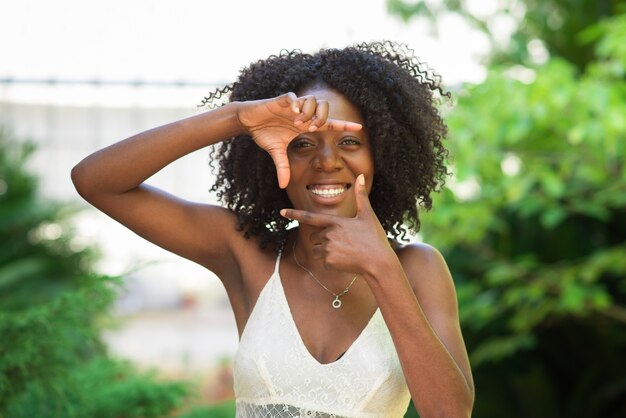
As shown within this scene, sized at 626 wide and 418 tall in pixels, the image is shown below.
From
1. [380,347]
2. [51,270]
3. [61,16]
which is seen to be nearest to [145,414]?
[380,347]

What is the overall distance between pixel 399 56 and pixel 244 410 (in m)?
0.91

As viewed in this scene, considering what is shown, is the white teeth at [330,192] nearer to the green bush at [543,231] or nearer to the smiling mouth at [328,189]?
the smiling mouth at [328,189]

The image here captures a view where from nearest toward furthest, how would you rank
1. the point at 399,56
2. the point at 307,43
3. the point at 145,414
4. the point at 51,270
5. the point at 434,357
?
1. the point at 434,357
2. the point at 399,56
3. the point at 145,414
4. the point at 51,270
5. the point at 307,43

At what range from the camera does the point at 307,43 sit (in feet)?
19.0

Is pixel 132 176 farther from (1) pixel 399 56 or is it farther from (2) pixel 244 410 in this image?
(1) pixel 399 56

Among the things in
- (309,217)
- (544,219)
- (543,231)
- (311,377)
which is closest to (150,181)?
(543,231)

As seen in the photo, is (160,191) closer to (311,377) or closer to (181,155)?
(181,155)

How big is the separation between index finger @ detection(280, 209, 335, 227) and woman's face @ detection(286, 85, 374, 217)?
0.55 ft

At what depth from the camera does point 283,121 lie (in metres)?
2.03

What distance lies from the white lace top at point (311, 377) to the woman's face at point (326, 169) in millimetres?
261

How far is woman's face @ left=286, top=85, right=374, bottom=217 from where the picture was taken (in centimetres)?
212

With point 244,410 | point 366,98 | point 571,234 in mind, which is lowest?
point 244,410

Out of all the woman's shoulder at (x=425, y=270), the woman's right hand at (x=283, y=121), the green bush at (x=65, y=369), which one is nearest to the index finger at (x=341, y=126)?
the woman's right hand at (x=283, y=121)

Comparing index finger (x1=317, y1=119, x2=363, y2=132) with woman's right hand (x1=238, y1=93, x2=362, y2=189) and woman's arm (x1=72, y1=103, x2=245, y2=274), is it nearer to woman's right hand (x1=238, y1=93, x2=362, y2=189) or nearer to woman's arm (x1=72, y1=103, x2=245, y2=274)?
woman's right hand (x1=238, y1=93, x2=362, y2=189)
